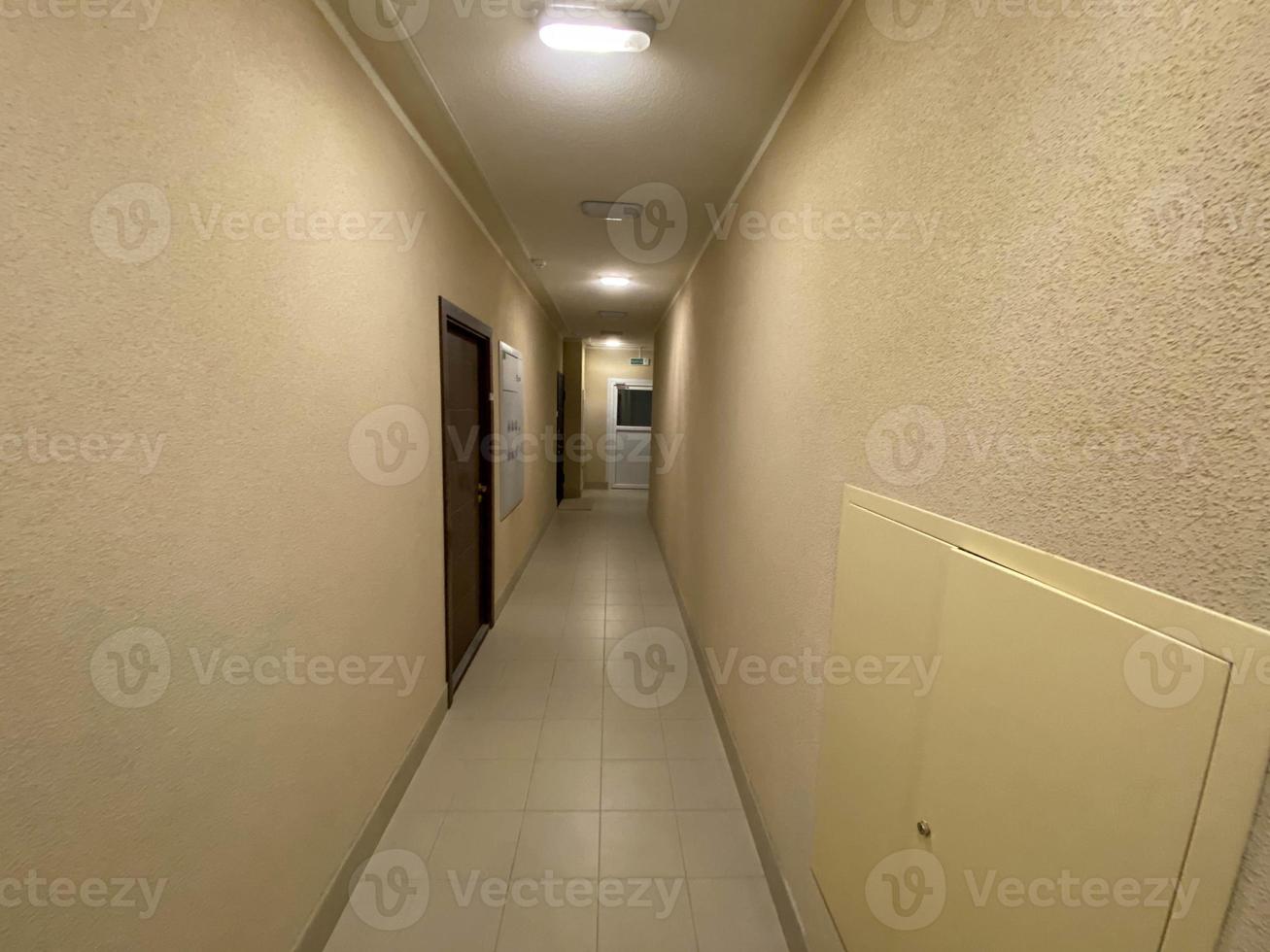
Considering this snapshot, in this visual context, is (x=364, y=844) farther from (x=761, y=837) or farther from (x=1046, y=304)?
(x=1046, y=304)

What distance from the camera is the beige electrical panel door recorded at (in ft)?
1.80

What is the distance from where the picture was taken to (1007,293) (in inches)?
30.2

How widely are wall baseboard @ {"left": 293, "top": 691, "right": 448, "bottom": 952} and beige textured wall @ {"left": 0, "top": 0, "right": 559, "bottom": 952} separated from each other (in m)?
0.05

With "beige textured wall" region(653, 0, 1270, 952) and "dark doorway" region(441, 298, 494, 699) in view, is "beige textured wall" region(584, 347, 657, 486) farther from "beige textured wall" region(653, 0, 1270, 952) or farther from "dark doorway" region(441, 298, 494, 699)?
"beige textured wall" region(653, 0, 1270, 952)

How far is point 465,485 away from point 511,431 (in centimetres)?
103

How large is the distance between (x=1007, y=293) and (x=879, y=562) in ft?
1.85
